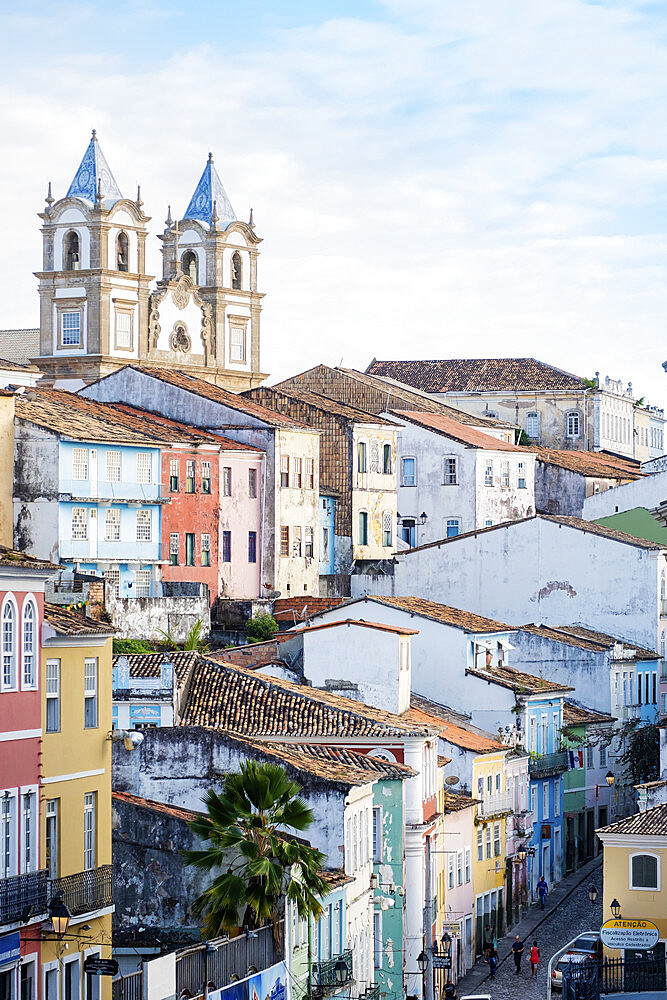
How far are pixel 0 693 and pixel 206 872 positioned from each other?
11581 millimetres

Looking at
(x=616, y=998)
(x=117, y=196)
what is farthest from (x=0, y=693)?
(x=117, y=196)

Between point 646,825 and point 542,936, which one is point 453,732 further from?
point 646,825

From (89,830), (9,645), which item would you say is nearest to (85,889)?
(89,830)

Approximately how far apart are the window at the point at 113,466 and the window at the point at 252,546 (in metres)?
10.1

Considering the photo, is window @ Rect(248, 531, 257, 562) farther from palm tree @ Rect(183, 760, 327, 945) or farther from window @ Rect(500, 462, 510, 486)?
palm tree @ Rect(183, 760, 327, 945)

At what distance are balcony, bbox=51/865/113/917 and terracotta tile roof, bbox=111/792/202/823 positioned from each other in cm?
550

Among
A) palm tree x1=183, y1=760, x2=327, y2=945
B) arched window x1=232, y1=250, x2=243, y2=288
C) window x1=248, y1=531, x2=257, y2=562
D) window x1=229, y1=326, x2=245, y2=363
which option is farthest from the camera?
arched window x1=232, y1=250, x2=243, y2=288

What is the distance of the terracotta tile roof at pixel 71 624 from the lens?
3600 centimetres

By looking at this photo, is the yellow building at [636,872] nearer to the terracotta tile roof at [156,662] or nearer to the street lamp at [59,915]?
the terracotta tile roof at [156,662]

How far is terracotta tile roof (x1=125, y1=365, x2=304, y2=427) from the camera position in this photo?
8675cm

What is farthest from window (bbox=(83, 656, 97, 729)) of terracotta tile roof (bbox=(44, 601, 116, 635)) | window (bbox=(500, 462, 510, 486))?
window (bbox=(500, 462, 510, 486))

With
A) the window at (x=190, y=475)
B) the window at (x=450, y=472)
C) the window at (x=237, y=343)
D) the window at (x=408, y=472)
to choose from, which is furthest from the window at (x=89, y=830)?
the window at (x=237, y=343)

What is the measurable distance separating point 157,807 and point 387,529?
169 ft

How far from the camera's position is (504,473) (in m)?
103
